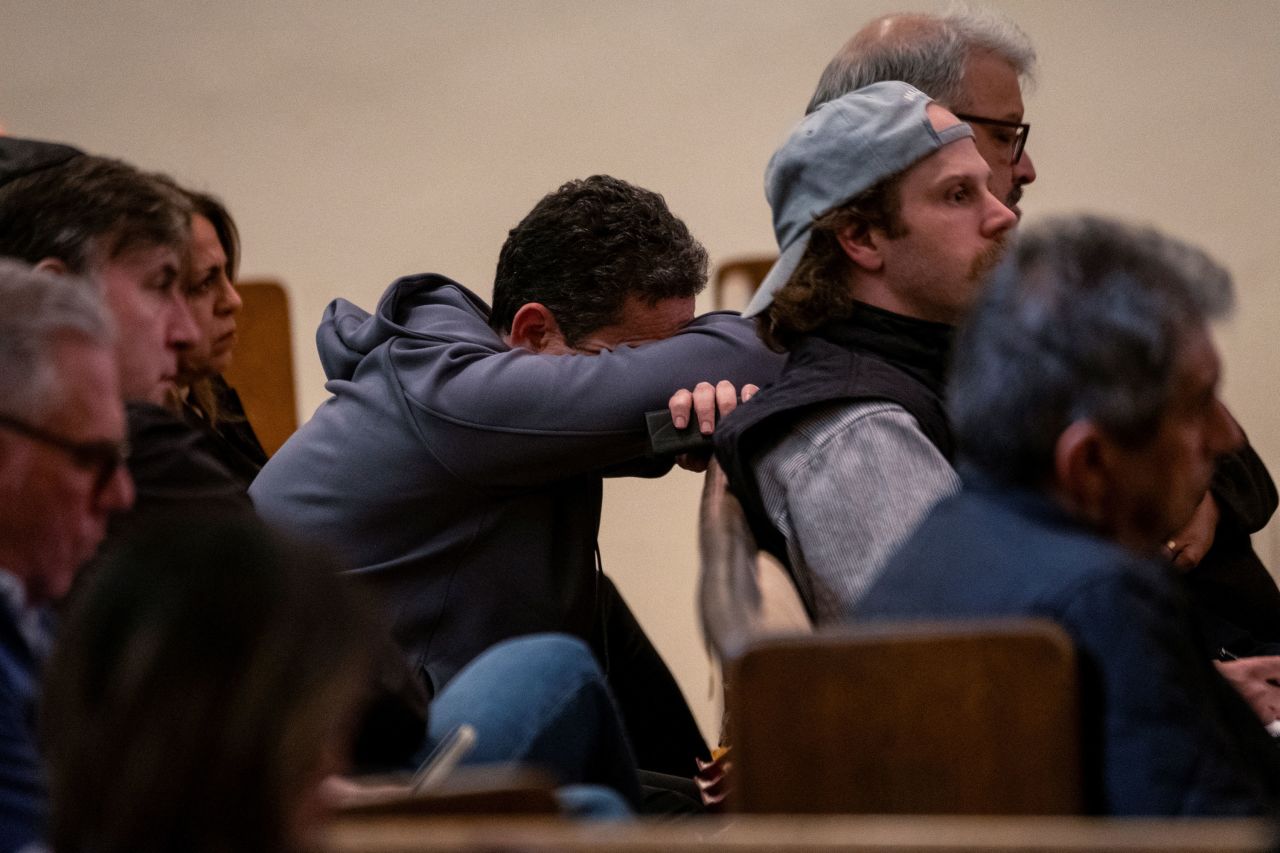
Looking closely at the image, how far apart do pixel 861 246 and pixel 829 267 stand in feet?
0.15

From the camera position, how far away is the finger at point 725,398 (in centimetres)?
193

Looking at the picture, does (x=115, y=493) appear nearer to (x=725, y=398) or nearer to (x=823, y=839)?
(x=823, y=839)

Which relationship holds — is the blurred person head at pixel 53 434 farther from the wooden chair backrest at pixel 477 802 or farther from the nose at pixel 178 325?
the nose at pixel 178 325

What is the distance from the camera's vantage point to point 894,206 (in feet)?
5.98

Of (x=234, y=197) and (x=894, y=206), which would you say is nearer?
(x=894, y=206)

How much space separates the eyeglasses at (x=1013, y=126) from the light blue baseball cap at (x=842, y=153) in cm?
43

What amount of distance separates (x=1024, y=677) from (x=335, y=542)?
122 centimetres

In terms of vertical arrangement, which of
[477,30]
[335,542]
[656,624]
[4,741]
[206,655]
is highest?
[477,30]

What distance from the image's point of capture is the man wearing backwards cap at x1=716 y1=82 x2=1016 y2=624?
163 centimetres

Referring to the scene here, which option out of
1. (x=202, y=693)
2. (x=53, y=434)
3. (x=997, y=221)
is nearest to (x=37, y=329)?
(x=53, y=434)

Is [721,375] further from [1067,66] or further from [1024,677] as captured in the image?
[1067,66]

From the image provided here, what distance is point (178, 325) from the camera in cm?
178

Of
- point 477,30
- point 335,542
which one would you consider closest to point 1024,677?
point 335,542

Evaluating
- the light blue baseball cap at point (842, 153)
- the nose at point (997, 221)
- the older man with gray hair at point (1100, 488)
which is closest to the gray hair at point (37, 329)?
the older man with gray hair at point (1100, 488)
